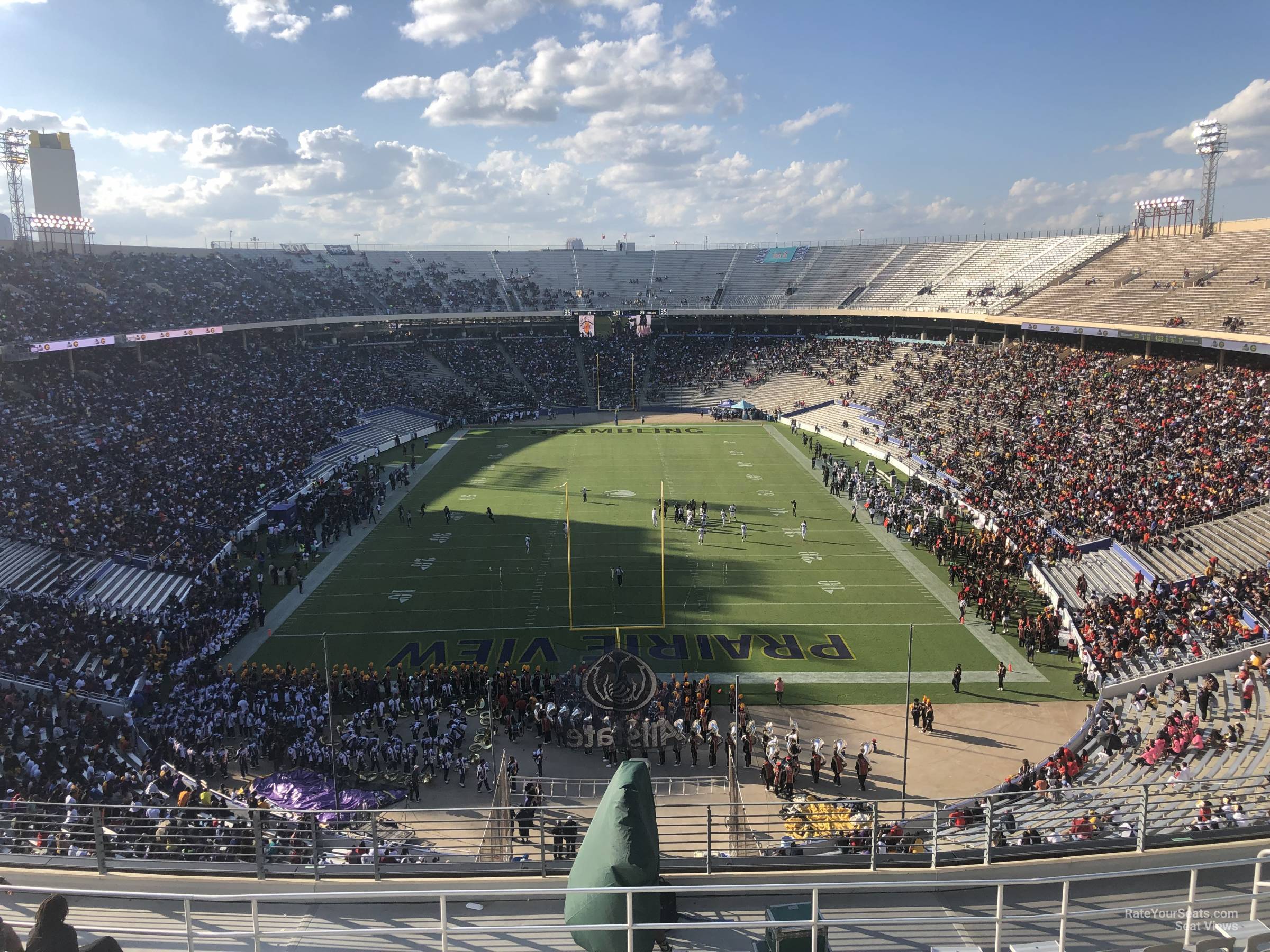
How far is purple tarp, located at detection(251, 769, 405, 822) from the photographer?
15.2m

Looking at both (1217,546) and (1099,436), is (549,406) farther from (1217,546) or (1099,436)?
(1217,546)

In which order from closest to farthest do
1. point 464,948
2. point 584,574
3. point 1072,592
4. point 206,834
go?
point 464,948, point 206,834, point 1072,592, point 584,574

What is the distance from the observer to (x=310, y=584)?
2886 cm

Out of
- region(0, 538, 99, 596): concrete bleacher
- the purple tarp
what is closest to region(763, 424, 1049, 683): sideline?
the purple tarp

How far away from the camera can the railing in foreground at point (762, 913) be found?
267 inches

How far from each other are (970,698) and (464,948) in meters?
16.8

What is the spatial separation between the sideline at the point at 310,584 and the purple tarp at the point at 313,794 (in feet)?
25.8

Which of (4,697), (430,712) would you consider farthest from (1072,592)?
(4,697)

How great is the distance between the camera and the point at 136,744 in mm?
17188

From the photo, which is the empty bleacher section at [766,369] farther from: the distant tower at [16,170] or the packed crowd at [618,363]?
the distant tower at [16,170]

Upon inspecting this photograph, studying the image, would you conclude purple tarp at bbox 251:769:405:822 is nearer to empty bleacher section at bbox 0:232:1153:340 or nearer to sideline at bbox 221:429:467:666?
sideline at bbox 221:429:467:666

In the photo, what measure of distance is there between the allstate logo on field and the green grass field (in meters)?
3.89

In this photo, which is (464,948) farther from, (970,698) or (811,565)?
(811,565)

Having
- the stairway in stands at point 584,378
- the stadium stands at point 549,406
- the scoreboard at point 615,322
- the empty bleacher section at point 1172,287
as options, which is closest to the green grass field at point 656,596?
the stadium stands at point 549,406
